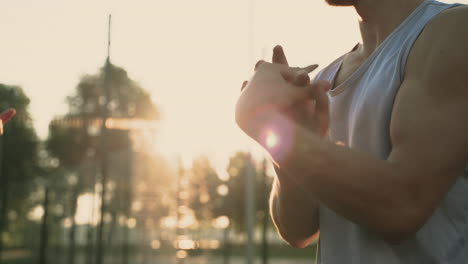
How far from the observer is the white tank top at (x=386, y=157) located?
1023mm

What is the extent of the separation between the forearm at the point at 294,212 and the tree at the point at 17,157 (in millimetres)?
10128

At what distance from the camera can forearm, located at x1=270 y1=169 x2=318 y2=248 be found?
1.23 metres

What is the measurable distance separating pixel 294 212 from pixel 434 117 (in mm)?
420

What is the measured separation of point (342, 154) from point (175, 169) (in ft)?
55.3

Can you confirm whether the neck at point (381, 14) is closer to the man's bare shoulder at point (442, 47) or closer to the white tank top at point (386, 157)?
the white tank top at point (386, 157)

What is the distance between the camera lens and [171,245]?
52.5ft

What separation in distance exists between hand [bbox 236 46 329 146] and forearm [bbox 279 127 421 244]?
0.06 meters

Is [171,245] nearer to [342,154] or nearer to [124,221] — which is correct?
[124,221]

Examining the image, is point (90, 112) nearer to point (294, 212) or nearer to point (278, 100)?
point (294, 212)

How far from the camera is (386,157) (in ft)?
3.44

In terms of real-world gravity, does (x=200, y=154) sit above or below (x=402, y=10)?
below

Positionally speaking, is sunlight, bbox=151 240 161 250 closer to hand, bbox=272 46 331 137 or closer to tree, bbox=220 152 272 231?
tree, bbox=220 152 272 231

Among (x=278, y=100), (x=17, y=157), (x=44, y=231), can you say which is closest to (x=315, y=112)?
(x=278, y=100)

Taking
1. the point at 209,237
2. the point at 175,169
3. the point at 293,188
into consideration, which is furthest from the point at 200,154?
the point at 293,188
